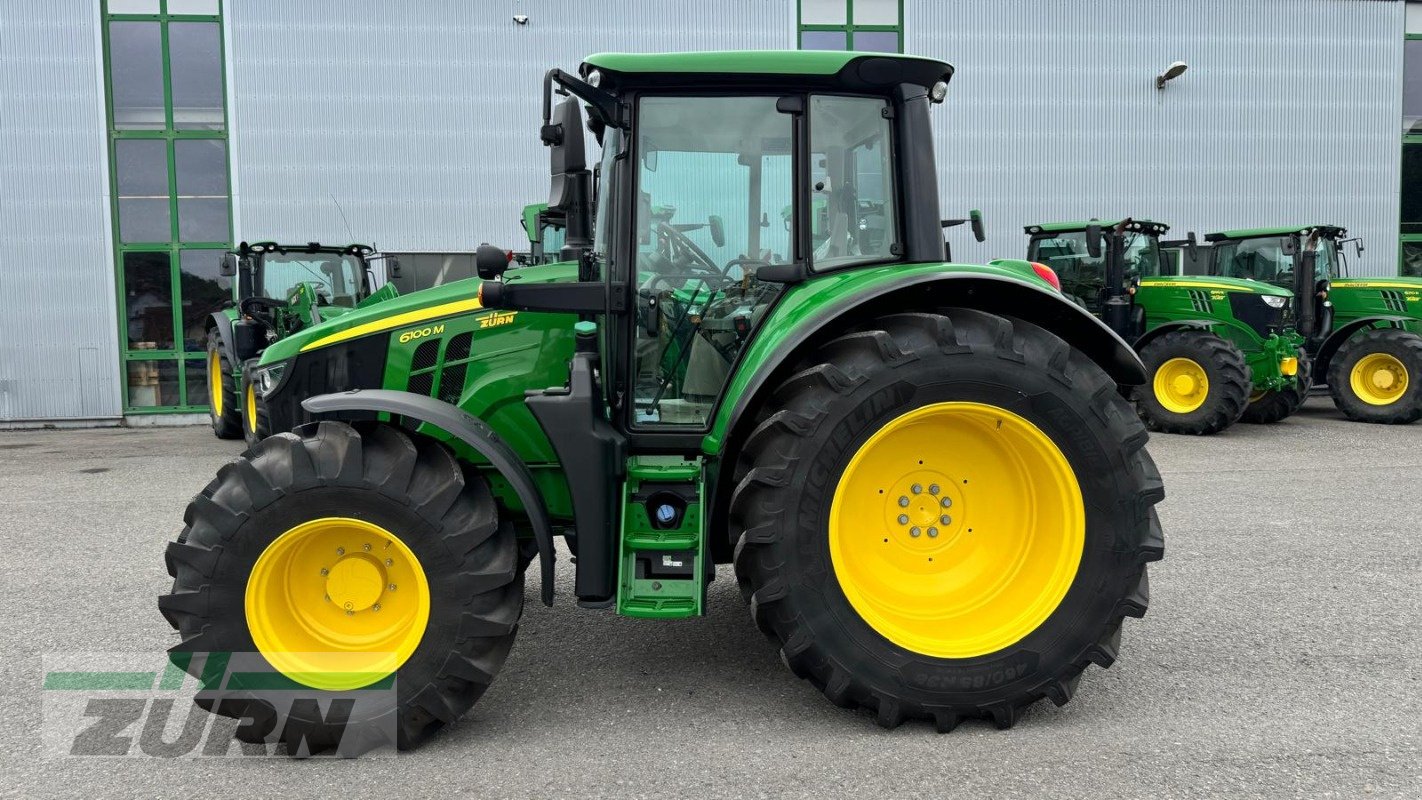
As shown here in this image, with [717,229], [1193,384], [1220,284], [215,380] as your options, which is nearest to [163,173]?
[215,380]

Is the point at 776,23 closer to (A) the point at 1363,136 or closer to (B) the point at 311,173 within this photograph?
(B) the point at 311,173

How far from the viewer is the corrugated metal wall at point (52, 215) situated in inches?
Answer: 490

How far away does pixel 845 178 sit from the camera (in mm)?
3223

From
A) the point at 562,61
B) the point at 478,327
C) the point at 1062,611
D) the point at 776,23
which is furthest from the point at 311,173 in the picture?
the point at 1062,611

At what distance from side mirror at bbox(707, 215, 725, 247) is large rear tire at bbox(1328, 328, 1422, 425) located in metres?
10.9

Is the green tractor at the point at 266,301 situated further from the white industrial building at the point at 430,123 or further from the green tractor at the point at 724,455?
the green tractor at the point at 724,455

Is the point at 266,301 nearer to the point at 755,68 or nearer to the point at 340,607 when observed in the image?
the point at 340,607

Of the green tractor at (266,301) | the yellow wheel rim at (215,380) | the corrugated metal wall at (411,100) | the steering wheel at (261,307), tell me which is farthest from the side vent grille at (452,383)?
the corrugated metal wall at (411,100)

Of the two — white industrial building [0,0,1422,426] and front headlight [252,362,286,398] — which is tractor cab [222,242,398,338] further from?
front headlight [252,362,286,398]

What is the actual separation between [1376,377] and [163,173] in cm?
1592

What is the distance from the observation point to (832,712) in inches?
121

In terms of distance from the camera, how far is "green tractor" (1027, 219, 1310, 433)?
9984mm

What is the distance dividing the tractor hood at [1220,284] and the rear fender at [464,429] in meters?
9.93

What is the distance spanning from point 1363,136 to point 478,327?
633 inches
